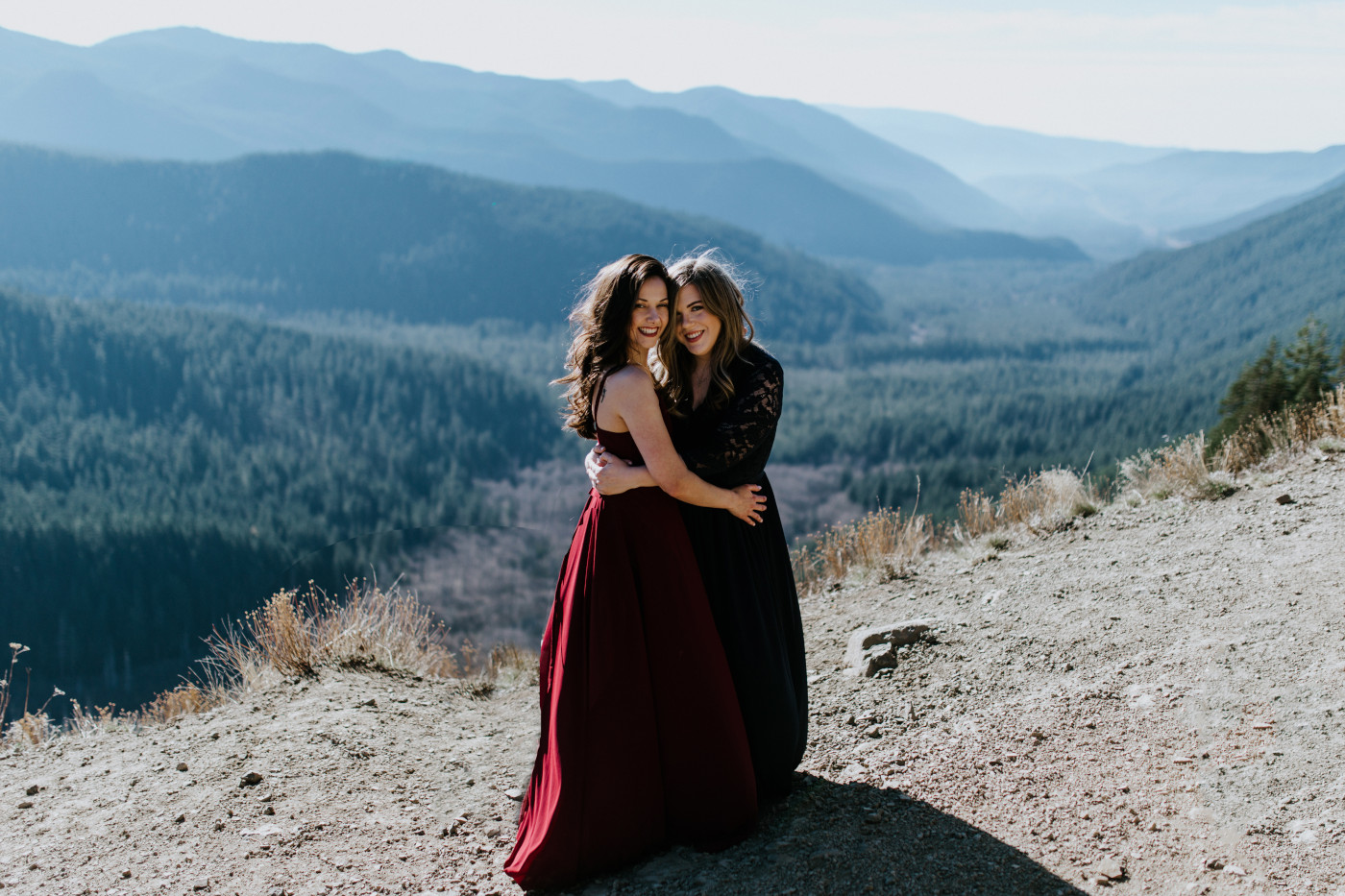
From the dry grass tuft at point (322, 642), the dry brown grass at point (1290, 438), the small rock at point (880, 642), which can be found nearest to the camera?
the small rock at point (880, 642)

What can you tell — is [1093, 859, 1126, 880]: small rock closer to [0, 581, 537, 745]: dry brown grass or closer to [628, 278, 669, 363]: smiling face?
[628, 278, 669, 363]: smiling face

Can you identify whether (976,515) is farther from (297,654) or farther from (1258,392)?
(1258,392)

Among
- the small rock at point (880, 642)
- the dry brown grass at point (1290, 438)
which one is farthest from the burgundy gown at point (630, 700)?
the dry brown grass at point (1290, 438)

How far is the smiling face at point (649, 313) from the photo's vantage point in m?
2.64

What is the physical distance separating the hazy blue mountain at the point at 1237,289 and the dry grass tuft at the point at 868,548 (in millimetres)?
82984

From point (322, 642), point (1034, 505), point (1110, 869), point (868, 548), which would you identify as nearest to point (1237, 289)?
point (1034, 505)

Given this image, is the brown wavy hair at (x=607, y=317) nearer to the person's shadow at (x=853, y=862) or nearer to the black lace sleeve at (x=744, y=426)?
the black lace sleeve at (x=744, y=426)

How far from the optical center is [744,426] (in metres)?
2.75

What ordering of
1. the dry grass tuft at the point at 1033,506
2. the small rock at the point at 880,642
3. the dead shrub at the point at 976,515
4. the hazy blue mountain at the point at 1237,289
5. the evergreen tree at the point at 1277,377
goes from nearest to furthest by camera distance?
1. the small rock at the point at 880,642
2. the dry grass tuft at the point at 1033,506
3. the dead shrub at the point at 976,515
4. the evergreen tree at the point at 1277,377
5. the hazy blue mountain at the point at 1237,289

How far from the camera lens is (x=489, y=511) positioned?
5556 centimetres

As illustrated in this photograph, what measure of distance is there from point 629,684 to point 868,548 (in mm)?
4271

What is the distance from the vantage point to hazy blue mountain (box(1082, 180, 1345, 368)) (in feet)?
302

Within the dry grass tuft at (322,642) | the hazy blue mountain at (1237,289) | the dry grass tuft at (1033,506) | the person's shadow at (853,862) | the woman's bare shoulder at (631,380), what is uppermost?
the hazy blue mountain at (1237,289)

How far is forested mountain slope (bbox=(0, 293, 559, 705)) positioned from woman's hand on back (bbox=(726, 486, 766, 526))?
85.7 feet
